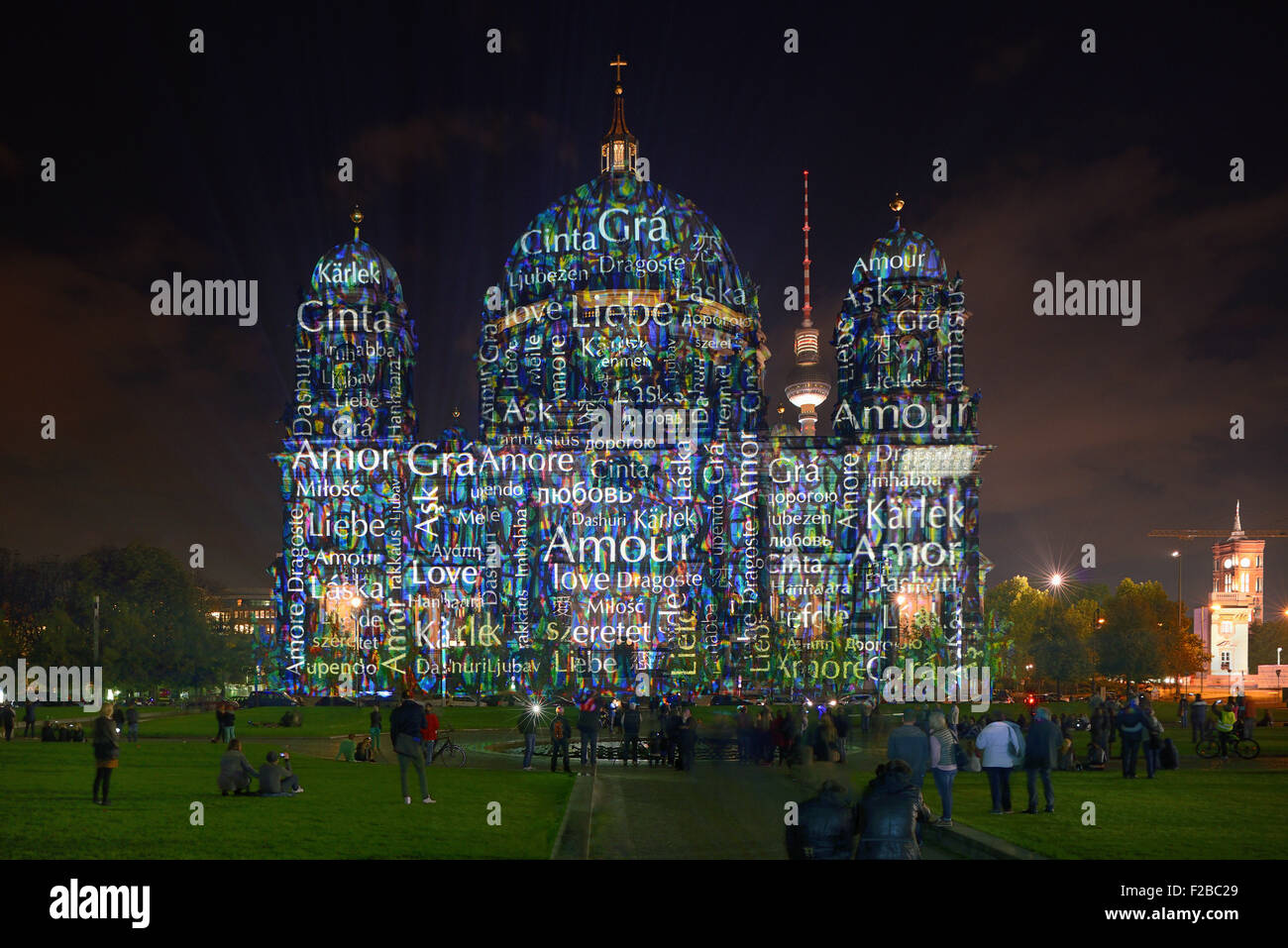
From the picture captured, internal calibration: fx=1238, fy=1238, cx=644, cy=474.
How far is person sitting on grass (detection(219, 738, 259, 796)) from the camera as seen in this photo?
920 inches

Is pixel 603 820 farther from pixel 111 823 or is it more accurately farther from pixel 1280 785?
pixel 1280 785

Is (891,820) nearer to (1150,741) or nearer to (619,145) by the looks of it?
(1150,741)

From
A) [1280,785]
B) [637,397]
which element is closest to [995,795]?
[1280,785]

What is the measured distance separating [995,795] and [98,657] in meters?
60.7

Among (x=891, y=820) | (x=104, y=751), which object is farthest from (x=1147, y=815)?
(x=104, y=751)

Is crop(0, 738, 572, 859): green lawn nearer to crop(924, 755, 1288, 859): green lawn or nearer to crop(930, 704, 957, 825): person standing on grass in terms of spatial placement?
crop(930, 704, 957, 825): person standing on grass

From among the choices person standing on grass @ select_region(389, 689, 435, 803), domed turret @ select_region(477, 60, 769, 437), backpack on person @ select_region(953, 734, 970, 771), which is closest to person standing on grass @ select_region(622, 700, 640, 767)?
backpack on person @ select_region(953, 734, 970, 771)

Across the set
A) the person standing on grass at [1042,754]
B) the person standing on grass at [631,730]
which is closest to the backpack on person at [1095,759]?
the person standing on grass at [1042,754]

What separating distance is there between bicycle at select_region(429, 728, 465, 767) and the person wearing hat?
16516 millimetres

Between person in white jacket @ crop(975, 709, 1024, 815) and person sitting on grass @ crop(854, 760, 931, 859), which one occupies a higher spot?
person sitting on grass @ crop(854, 760, 931, 859)

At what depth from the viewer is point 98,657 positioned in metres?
69.4

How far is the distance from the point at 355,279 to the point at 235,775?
75.0 meters

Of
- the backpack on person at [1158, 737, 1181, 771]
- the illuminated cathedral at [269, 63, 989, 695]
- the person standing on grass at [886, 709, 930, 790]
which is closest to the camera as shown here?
the person standing on grass at [886, 709, 930, 790]

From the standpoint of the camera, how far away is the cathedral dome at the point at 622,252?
97.9 metres
